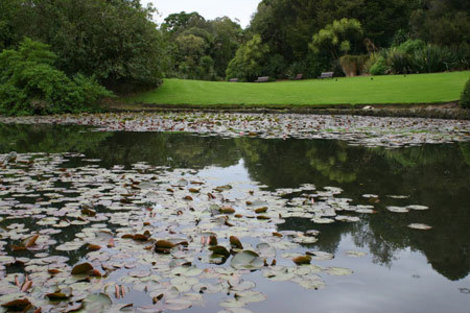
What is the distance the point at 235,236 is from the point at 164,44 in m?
24.1

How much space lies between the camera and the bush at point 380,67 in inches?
1092

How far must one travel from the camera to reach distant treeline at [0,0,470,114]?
20.2 meters

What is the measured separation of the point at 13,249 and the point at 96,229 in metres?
0.63

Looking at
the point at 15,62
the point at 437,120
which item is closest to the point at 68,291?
the point at 437,120

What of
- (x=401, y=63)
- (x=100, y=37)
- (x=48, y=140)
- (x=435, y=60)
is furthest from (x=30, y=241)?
(x=401, y=63)

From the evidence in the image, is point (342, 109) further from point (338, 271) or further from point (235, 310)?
point (235, 310)

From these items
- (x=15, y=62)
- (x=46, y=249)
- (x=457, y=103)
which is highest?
(x=15, y=62)

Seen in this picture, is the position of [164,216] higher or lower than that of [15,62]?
lower

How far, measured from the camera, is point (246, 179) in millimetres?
5508

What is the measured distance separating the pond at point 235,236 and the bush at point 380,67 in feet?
74.3

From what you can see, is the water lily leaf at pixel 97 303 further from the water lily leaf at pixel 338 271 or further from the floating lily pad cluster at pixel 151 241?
the water lily leaf at pixel 338 271

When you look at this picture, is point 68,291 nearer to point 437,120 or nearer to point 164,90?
point 437,120

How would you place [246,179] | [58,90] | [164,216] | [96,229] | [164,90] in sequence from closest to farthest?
[96,229] < [164,216] < [246,179] < [58,90] < [164,90]

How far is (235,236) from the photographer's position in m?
3.23
